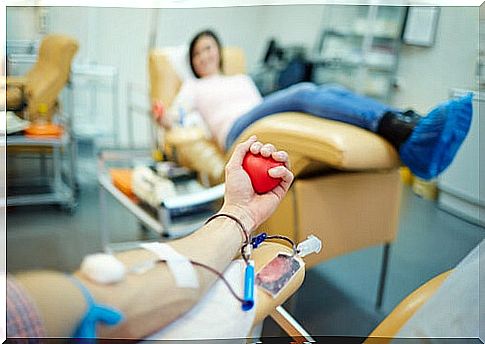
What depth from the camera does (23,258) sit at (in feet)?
1.98

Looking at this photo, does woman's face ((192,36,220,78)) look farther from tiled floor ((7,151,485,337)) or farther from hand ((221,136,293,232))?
hand ((221,136,293,232))

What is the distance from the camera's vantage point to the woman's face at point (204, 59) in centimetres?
103

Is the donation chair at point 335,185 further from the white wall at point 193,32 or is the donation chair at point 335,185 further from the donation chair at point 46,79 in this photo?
the donation chair at point 46,79

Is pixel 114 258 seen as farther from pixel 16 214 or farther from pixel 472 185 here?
pixel 472 185

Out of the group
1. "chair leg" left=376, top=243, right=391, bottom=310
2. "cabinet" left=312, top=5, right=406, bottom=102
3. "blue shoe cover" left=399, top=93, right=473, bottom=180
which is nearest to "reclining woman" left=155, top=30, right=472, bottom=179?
"blue shoe cover" left=399, top=93, right=473, bottom=180

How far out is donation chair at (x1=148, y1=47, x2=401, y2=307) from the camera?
60 cm

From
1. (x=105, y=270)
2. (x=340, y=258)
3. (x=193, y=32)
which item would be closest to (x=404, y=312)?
(x=340, y=258)

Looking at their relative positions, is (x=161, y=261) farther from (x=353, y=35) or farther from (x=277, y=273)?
(x=353, y=35)

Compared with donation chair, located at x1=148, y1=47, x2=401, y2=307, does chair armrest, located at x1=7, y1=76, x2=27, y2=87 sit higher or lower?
higher

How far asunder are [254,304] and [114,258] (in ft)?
0.42

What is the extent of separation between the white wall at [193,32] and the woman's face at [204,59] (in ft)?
0.11

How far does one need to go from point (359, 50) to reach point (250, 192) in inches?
61.1

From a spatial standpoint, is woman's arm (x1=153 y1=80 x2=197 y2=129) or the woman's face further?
the woman's face

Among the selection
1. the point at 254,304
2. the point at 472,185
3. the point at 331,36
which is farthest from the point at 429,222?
the point at 331,36
